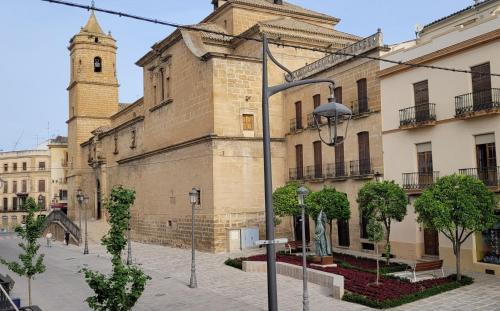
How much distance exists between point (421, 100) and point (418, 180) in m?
3.27

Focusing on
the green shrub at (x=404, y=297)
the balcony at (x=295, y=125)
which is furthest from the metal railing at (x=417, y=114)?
the balcony at (x=295, y=125)

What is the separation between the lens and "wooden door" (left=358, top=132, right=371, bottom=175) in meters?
24.1

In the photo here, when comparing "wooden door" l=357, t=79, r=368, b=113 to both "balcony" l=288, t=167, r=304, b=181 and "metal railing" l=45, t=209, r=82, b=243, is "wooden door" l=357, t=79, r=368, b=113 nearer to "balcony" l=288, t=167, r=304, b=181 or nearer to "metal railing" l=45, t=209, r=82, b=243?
"balcony" l=288, t=167, r=304, b=181

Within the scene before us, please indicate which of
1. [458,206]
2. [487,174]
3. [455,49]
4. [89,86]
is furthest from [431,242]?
[89,86]

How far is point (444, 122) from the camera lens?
19984mm

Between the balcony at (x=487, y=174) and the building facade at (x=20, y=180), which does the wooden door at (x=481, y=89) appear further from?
the building facade at (x=20, y=180)

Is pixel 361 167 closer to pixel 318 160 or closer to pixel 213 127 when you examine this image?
pixel 318 160

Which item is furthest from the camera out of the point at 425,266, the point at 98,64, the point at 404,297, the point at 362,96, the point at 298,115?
the point at 98,64

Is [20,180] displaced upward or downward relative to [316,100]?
downward

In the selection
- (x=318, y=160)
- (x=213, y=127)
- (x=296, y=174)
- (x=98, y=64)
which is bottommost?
(x=296, y=174)

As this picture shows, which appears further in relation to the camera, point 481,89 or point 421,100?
point 421,100

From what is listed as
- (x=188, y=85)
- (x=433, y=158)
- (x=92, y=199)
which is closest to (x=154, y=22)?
(x=433, y=158)

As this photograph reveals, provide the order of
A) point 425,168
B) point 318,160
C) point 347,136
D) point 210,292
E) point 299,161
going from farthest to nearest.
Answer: point 299,161 → point 318,160 → point 347,136 → point 425,168 → point 210,292

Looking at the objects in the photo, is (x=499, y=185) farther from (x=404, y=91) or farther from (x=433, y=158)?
(x=404, y=91)
